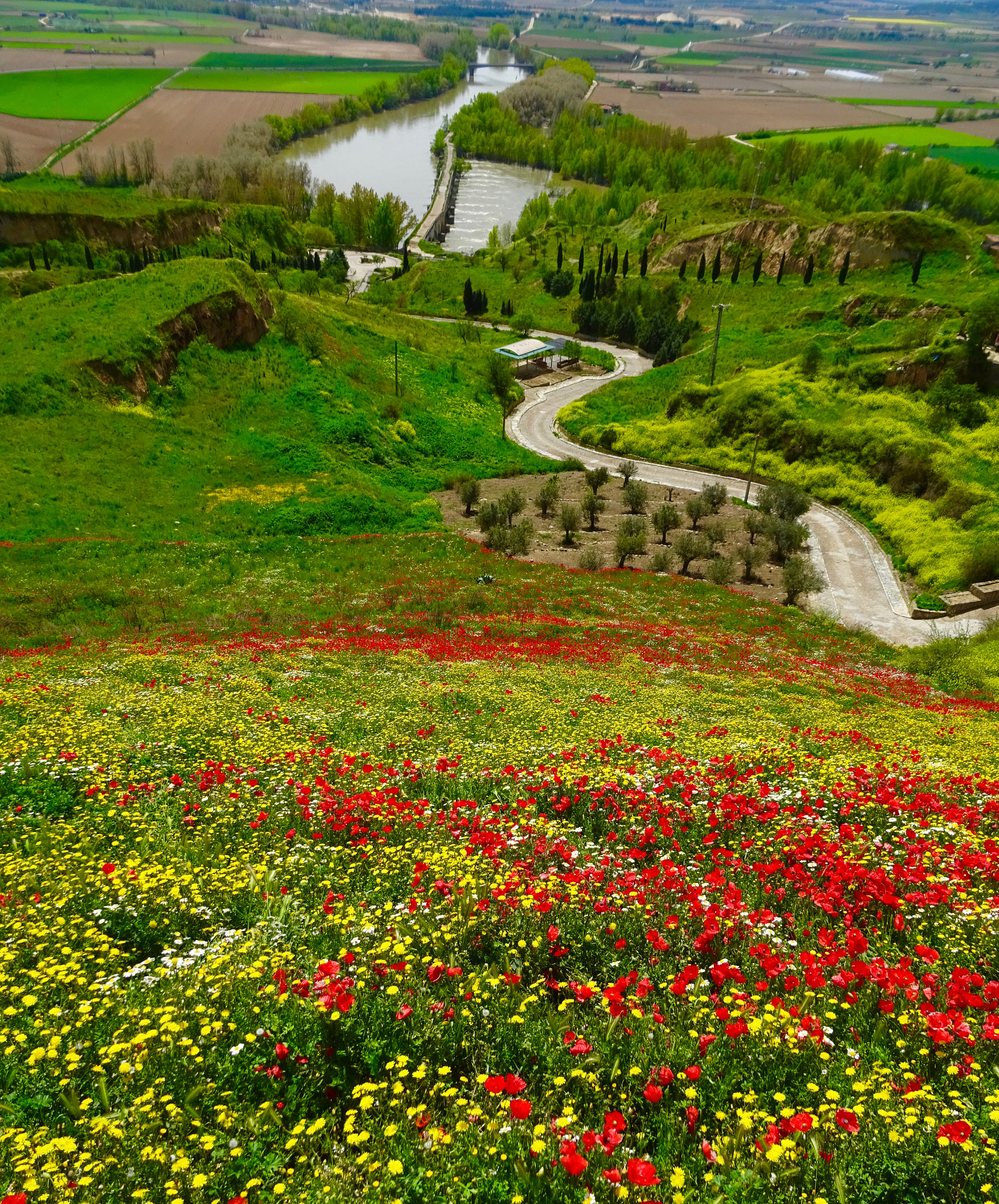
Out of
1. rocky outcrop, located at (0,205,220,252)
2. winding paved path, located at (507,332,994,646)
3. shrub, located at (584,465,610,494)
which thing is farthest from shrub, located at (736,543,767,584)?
rocky outcrop, located at (0,205,220,252)

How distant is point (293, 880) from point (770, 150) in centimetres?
18522

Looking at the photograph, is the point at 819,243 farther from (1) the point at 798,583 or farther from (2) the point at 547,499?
(1) the point at 798,583

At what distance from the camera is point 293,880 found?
949 cm

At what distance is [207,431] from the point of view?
4866cm

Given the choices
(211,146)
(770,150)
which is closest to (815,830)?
Result: (770,150)

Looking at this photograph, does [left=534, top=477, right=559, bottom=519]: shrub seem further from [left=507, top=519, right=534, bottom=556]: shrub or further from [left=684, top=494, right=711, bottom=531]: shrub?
[left=684, top=494, right=711, bottom=531]: shrub

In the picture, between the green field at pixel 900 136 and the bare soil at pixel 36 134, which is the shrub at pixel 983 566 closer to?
the green field at pixel 900 136

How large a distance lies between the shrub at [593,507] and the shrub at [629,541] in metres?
3.35

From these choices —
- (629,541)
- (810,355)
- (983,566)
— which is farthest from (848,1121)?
(810,355)

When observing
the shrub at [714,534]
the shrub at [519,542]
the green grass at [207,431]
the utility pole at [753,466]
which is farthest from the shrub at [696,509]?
the green grass at [207,431]

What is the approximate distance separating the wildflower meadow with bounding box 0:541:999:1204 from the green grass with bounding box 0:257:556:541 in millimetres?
26911

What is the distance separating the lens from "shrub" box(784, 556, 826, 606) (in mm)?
40406

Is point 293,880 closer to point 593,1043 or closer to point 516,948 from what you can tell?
point 516,948

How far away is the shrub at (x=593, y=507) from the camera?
52.1 meters
